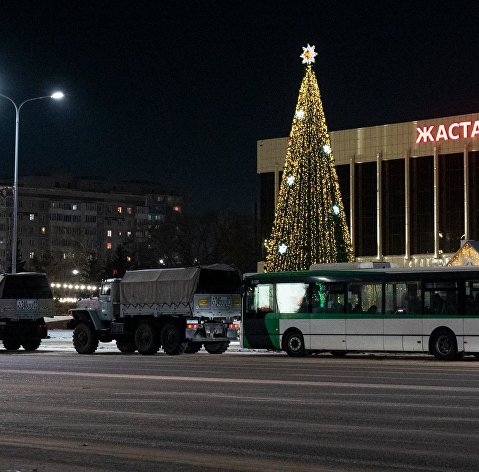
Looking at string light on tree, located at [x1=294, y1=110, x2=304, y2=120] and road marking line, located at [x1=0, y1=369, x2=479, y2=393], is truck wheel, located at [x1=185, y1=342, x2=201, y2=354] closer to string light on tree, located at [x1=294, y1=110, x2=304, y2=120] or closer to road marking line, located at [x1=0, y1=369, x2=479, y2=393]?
road marking line, located at [x1=0, y1=369, x2=479, y2=393]

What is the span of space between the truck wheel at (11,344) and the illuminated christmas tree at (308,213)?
1530 centimetres

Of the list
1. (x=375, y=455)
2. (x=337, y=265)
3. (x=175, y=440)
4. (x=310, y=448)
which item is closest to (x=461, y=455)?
(x=375, y=455)

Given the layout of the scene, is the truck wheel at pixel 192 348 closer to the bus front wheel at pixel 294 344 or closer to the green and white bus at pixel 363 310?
the green and white bus at pixel 363 310

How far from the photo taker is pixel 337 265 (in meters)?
36.2

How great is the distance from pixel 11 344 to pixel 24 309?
1.44 meters

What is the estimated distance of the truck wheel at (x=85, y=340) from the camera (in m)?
38.6

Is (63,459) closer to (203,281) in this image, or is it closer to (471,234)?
(203,281)

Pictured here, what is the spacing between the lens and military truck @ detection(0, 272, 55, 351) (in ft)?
135

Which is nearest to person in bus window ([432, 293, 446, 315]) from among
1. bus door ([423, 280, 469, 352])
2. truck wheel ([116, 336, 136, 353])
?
bus door ([423, 280, 469, 352])

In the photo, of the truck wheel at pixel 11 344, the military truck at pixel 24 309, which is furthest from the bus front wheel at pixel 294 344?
the truck wheel at pixel 11 344

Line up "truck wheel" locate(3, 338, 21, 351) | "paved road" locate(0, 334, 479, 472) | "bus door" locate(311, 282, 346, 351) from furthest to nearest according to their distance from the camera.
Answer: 1. "truck wheel" locate(3, 338, 21, 351)
2. "bus door" locate(311, 282, 346, 351)
3. "paved road" locate(0, 334, 479, 472)

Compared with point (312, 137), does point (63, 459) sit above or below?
below

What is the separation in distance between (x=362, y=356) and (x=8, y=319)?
1282 cm

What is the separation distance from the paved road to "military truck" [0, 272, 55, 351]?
15.0 m
